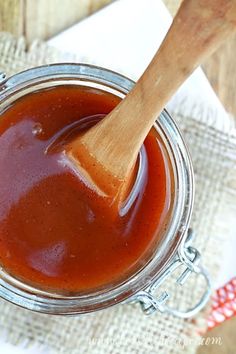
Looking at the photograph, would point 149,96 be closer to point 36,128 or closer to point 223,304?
point 36,128

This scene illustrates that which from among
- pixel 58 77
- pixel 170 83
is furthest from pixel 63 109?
pixel 170 83

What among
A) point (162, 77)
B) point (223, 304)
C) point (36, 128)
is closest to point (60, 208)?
point (36, 128)

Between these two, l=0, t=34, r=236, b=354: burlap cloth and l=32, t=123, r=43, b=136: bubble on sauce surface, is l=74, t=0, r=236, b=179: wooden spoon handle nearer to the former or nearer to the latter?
l=32, t=123, r=43, b=136: bubble on sauce surface

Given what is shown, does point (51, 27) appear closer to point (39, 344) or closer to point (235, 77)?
point (235, 77)

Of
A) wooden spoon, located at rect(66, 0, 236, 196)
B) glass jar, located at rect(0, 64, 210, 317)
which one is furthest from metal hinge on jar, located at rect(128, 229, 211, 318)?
wooden spoon, located at rect(66, 0, 236, 196)

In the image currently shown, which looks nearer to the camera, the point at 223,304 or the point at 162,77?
the point at 162,77

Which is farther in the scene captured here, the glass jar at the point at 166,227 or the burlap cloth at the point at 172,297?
the burlap cloth at the point at 172,297

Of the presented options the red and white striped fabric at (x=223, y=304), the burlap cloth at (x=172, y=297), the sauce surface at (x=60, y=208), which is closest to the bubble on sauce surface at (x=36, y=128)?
the sauce surface at (x=60, y=208)

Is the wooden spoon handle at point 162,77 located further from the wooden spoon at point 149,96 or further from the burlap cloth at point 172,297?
the burlap cloth at point 172,297
